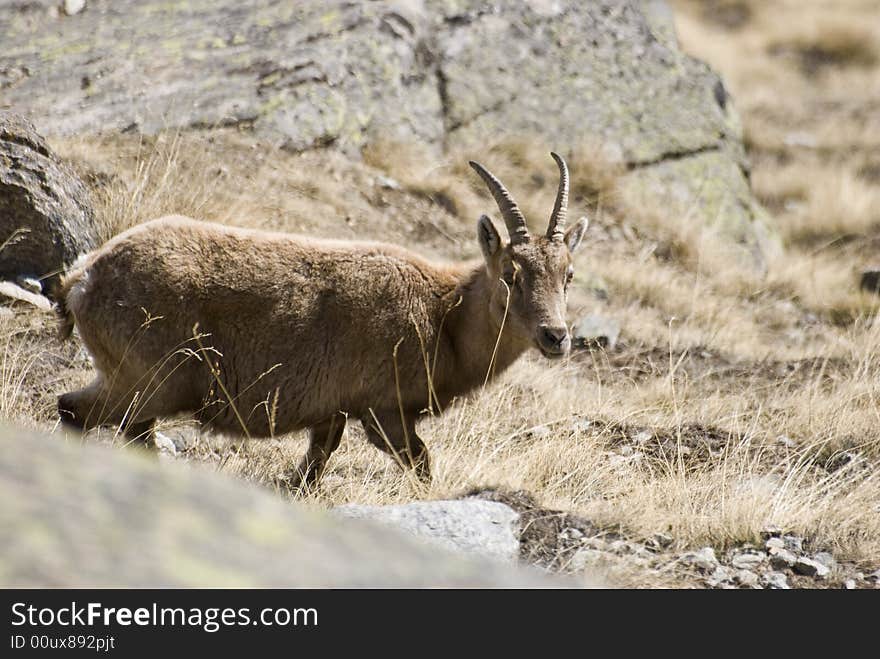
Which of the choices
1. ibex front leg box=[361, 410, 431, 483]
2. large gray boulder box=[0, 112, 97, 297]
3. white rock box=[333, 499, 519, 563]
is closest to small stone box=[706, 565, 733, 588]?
white rock box=[333, 499, 519, 563]

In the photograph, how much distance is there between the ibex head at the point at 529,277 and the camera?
599 cm

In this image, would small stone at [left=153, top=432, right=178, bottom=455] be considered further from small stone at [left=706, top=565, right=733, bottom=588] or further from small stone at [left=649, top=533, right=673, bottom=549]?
small stone at [left=706, top=565, right=733, bottom=588]

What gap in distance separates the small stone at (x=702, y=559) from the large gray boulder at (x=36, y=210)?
4.51 metres

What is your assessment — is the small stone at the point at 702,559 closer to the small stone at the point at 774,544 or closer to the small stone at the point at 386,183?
the small stone at the point at 774,544

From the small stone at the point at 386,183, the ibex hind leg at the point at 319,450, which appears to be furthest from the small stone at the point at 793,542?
the small stone at the point at 386,183

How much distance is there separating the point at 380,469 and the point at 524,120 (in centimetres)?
700

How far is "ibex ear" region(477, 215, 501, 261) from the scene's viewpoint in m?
6.39

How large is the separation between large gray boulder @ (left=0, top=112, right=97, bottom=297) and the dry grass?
0.40m

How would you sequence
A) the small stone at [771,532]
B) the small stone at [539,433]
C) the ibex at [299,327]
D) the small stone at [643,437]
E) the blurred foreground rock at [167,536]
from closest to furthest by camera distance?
the blurred foreground rock at [167,536], the small stone at [771,532], the ibex at [299,327], the small stone at [539,433], the small stone at [643,437]

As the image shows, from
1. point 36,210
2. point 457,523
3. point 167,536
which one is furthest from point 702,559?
point 36,210

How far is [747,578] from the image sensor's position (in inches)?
193

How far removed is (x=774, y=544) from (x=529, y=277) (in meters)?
1.94

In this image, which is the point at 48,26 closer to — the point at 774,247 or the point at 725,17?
the point at 774,247
